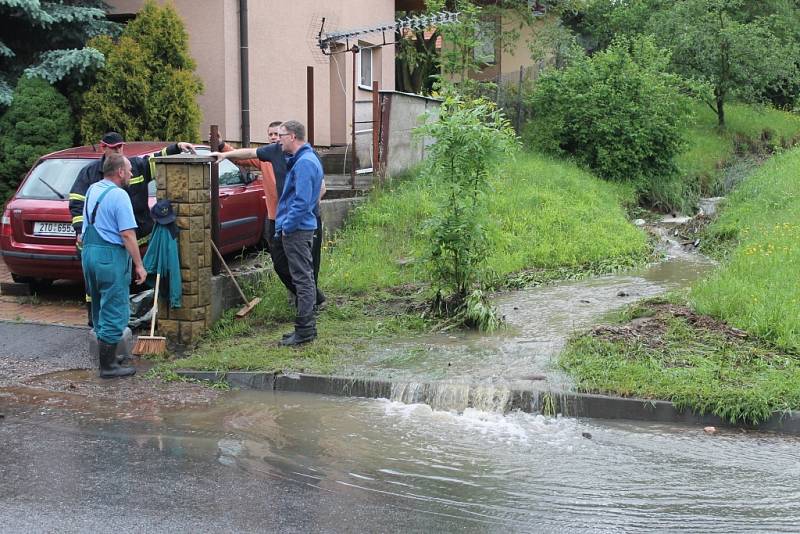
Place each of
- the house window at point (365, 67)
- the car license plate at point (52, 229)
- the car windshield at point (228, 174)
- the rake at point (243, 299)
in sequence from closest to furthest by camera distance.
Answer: the rake at point (243, 299) < the car license plate at point (52, 229) < the car windshield at point (228, 174) < the house window at point (365, 67)

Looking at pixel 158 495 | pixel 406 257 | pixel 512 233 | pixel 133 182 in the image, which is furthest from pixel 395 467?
pixel 512 233

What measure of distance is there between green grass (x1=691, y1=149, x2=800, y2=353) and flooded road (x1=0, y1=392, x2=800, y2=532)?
192cm

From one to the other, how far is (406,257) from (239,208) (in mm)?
2286

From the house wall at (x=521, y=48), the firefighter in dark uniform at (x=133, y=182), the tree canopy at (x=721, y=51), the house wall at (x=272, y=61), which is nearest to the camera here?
the firefighter in dark uniform at (x=133, y=182)

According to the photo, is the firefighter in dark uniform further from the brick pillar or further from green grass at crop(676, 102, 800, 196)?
green grass at crop(676, 102, 800, 196)

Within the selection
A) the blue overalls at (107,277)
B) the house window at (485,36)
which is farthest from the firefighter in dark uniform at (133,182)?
the house window at (485,36)

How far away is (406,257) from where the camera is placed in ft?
36.6

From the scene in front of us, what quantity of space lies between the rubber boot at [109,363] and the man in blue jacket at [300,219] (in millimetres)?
1441

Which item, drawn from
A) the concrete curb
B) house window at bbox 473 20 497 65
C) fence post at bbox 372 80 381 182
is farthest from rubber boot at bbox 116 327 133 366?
house window at bbox 473 20 497 65

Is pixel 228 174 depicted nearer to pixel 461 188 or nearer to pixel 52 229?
pixel 52 229

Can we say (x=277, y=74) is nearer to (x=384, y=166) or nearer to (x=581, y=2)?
(x=384, y=166)

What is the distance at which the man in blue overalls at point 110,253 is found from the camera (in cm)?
707

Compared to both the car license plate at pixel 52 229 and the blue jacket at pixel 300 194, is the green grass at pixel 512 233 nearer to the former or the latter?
the blue jacket at pixel 300 194

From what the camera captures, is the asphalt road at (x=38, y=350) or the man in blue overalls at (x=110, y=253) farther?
the asphalt road at (x=38, y=350)
